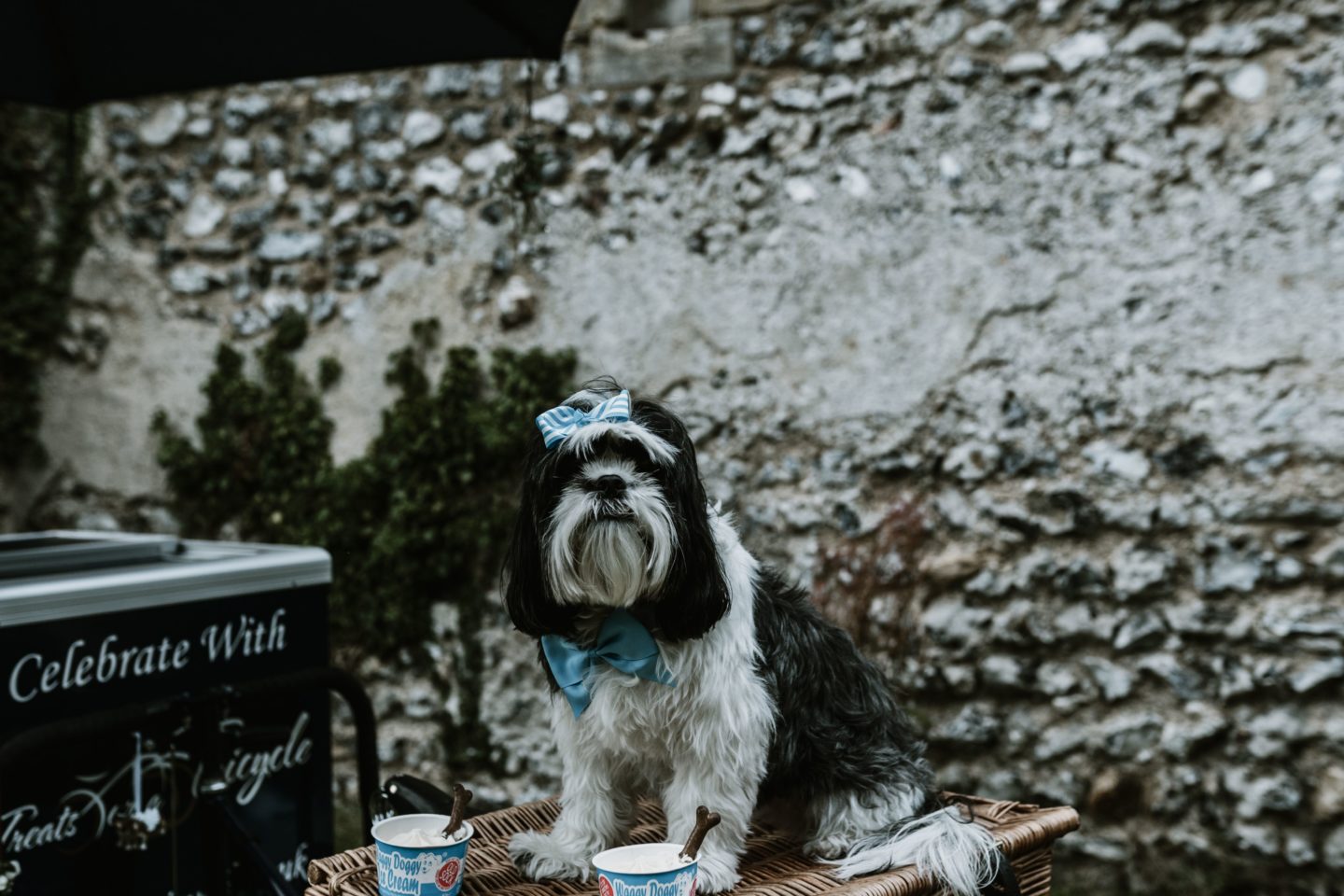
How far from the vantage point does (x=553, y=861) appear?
164 centimetres

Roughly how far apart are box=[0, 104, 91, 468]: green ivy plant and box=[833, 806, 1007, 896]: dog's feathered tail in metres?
3.90

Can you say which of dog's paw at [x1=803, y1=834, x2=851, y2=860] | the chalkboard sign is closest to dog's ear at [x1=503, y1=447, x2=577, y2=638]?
A: dog's paw at [x1=803, y1=834, x2=851, y2=860]

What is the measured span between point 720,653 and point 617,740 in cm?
19

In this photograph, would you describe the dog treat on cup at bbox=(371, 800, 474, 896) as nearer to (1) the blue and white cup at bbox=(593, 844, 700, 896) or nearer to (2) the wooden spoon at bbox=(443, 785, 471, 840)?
(2) the wooden spoon at bbox=(443, 785, 471, 840)

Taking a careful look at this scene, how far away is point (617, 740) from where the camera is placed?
1.59m

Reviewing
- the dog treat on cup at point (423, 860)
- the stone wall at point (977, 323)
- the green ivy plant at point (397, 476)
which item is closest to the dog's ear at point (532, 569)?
the dog treat on cup at point (423, 860)

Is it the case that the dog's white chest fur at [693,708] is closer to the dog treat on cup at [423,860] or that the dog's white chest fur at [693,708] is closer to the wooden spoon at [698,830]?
the wooden spoon at [698,830]

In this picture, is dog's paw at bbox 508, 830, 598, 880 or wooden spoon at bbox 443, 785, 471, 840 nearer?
wooden spoon at bbox 443, 785, 471, 840

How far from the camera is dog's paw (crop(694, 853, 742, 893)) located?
5.05 feet

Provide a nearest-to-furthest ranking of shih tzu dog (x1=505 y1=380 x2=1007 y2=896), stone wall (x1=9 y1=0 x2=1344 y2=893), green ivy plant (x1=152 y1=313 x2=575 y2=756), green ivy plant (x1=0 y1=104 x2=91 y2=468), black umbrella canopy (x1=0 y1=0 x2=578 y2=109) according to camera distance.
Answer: shih tzu dog (x1=505 y1=380 x2=1007 y2=896)
black umbrella canopy (x1=0 y1=0 x2=578 y2=109)
stone wall (x1=9 y1=0 x2=1344 y2=893)
green ivy plant (x1=152 y1=313 x2=575 y2=756)
green ivy plant (x1=0 y1=104 x2=91 y2=468)

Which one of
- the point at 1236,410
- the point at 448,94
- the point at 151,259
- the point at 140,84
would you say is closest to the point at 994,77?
the point at 1236,410

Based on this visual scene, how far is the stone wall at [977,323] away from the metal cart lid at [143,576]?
3.92ft

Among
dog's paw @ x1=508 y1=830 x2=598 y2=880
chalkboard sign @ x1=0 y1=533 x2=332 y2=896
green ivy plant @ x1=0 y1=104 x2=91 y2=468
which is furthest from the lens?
green ivy plant @ x1=0 y1=104 x2=91 y2=468

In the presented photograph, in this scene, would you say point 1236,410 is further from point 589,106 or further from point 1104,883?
point 589,106
